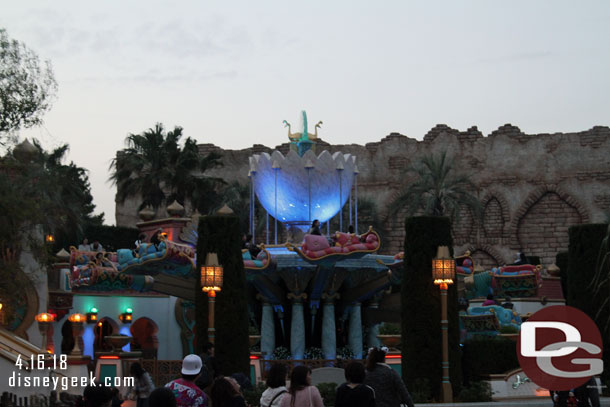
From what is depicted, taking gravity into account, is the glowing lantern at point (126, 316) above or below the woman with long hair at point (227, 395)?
above

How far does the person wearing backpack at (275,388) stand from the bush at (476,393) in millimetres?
10445

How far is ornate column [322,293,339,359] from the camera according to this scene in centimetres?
2534

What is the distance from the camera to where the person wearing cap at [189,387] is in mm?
7848

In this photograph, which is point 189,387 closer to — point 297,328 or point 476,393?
point 476,393

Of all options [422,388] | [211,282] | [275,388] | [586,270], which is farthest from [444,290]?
[275,388]

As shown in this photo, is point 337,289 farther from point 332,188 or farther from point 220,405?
point 220,405

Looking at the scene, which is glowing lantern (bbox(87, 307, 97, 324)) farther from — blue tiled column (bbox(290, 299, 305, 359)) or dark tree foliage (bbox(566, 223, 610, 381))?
dark tree foliage (bbox(566, 223, 610, 381))

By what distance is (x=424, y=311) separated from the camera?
19109 millimetres

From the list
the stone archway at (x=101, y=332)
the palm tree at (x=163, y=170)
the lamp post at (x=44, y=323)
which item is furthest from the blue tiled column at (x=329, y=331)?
the palm tree at (x=163, y=170)

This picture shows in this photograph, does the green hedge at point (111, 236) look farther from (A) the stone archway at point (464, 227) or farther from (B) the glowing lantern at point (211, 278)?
(B) the glowing lantern at point (211, 278)

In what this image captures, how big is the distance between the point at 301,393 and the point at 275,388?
1.12ft

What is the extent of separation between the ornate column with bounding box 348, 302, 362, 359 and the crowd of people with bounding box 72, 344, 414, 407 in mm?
16873

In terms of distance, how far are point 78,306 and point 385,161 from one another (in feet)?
81.8

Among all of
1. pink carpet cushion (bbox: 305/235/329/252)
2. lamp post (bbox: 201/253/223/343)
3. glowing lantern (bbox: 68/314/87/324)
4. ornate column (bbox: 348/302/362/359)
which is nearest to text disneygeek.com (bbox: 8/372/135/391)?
lamp post (bbox: 201/253/223/343)
